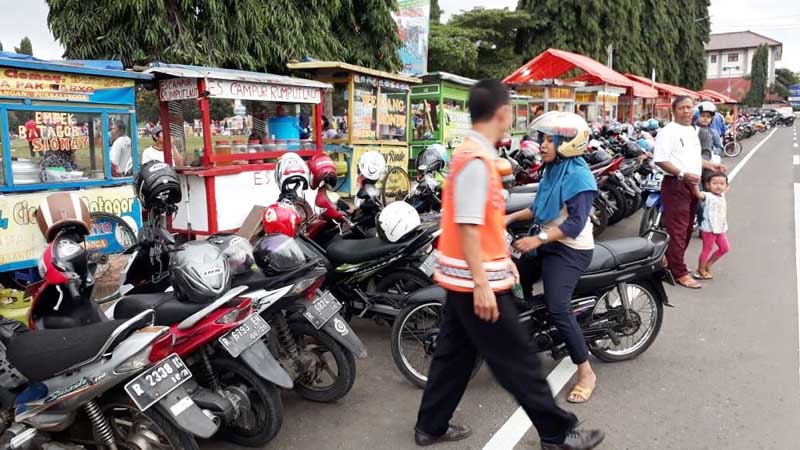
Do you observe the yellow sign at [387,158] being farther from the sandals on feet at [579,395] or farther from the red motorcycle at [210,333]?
the red motorcycle at [210,333]

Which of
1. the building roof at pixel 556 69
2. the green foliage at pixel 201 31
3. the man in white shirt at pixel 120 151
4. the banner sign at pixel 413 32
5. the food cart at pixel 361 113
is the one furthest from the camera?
the building roof at pixel 556 69

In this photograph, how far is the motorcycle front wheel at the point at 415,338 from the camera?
Answer: 12.5ft

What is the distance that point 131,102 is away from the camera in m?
6.27

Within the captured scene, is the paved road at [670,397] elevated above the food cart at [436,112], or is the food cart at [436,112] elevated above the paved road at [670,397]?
the food cart at [436,112]

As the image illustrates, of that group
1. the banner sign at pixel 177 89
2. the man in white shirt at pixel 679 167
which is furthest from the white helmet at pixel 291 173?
the man in white shirt at pixel 679 167

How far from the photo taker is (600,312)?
411 cm

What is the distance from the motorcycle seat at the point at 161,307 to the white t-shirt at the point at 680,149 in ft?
14.3

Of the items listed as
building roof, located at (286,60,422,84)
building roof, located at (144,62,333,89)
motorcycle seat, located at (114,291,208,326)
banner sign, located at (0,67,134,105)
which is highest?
building roof, located at (286,60,422,84)

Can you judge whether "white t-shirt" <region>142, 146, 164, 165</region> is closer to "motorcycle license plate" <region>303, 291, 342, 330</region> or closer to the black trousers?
"motorcycle license plate" <region>303, 291, 342, 330</region>

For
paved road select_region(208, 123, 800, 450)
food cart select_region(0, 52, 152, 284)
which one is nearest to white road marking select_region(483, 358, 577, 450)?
paved road select_region(208, 123, 800, 450)

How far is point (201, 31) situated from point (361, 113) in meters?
3.18

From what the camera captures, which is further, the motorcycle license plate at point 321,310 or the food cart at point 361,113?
the food cart at point 361,113

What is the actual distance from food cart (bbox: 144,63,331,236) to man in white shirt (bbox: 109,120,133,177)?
78cm

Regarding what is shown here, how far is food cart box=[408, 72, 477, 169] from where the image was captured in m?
11.2
